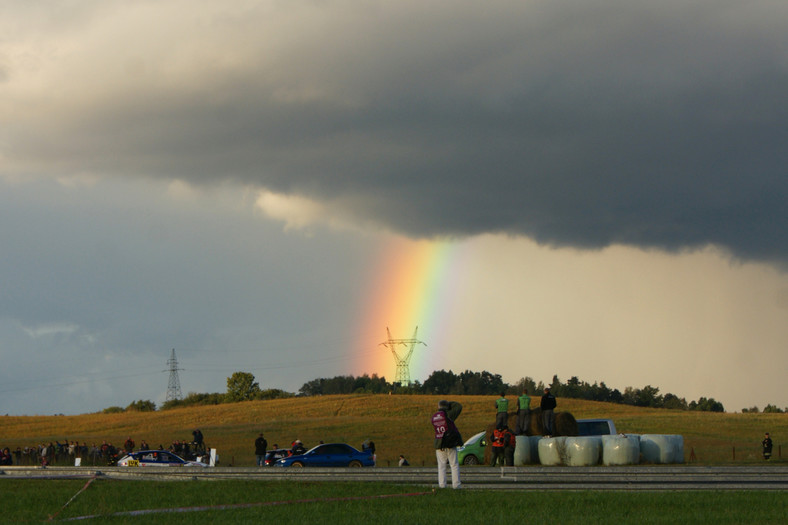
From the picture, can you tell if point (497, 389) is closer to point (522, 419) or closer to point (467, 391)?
point (467, 391)

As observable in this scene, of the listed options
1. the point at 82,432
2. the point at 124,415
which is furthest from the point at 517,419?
the point at 124,415

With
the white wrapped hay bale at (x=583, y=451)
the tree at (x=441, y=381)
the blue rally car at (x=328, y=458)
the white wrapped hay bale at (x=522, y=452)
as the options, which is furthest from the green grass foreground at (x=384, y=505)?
the tree at (x=441, y=381)

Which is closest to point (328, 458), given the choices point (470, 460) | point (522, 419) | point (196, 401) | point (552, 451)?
point (470, 460)

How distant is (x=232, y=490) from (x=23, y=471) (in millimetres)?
13876

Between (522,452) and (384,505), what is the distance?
1449 centimetres

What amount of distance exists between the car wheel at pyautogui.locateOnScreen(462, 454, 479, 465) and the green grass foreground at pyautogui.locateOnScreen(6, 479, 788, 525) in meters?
14.1

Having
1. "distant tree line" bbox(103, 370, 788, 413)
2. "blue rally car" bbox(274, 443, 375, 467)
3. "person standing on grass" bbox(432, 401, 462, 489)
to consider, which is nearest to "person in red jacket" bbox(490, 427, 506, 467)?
"person standing on grass" bbox(432, 401, 462, 489)

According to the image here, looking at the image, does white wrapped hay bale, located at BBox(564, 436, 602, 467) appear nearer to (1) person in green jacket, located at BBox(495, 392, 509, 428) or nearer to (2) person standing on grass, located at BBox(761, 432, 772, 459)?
(1) person in green jacket, located at BBox(495, 392, 509, 428)

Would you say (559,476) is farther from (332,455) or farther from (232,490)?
A: (332,455)

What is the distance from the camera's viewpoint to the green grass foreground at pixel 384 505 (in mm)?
14406

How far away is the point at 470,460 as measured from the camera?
3459 centimetres

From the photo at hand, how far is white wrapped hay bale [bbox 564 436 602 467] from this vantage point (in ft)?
93.7

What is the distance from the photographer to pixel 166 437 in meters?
81.9

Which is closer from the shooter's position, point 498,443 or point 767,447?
point 498,443
